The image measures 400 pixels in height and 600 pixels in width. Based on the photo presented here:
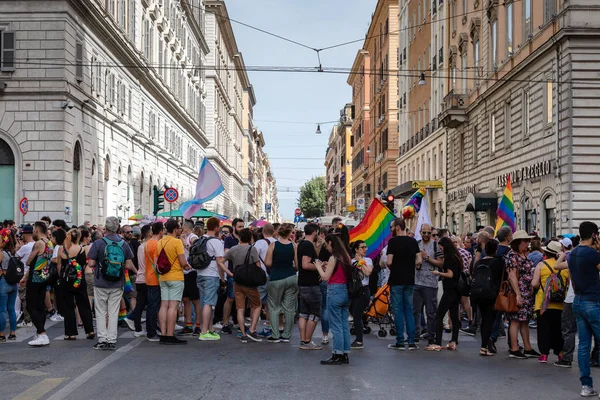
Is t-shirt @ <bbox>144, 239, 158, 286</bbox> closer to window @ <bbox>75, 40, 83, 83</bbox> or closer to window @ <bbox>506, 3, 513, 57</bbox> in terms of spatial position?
window @ <bbox>75, 40, 83, 83</bbox>

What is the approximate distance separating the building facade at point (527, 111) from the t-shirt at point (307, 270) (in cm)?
1404

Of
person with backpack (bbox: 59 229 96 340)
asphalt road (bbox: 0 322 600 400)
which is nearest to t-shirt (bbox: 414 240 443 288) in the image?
asphalt road (bbox: 0 322 600 400)

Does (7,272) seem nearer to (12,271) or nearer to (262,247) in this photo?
(12,271)

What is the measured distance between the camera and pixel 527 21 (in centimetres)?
2970

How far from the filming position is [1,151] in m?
29.2

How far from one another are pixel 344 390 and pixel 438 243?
503cm

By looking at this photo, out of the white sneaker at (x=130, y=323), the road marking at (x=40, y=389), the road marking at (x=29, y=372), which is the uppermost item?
the road marking at (x=40, y=389)

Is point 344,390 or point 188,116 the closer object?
point 344,390

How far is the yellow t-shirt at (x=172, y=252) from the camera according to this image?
13.2 metres

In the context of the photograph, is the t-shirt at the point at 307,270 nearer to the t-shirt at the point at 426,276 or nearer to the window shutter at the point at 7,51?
the t-shirt at the point at 426,276

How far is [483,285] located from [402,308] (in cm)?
140

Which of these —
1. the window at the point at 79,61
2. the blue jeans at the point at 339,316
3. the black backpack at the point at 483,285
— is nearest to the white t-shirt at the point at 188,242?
the blue jeans at the point at 339,316

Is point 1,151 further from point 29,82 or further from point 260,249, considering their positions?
point 260,249

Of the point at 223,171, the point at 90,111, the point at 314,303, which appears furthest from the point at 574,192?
the point at 223,171
